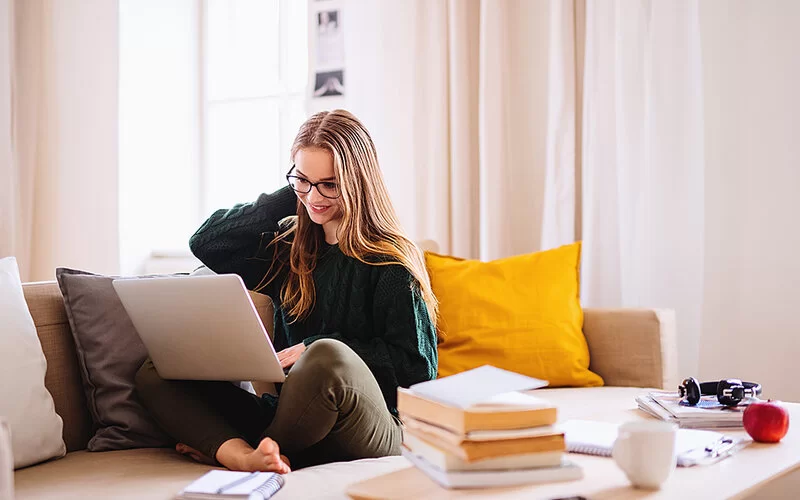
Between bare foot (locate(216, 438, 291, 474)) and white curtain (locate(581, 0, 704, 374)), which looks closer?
bare foot (locate(216, 438, 291, 474))

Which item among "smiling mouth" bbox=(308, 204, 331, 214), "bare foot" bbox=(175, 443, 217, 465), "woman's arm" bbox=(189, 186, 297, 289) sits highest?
"smiling mouth" bbox=(308, 204, 331, 214)

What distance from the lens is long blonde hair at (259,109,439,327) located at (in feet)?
6.08

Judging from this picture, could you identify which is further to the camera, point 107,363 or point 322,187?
point 322,187

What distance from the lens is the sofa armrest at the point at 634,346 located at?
2.20 metres

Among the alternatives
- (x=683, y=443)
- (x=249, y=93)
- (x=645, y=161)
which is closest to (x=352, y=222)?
(x=683, y=443)

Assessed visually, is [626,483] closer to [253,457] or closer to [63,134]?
[253,457]

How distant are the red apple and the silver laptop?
0.80 metres

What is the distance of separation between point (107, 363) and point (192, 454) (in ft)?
0.92

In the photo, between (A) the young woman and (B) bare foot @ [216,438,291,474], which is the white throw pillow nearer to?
(A) the young woman

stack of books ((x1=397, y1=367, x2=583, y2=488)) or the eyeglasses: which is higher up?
the eyeglasses

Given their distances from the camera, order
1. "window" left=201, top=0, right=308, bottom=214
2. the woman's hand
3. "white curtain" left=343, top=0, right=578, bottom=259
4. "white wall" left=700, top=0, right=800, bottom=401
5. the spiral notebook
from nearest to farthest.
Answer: the spiral notebook < the woman's hand < "white wall" left=700, top=0, right=800, bottom=401 < "white curtain" left=343, top=0, right=578, bottom=259 < "window" left=201, top=0, right=308, bottom=214

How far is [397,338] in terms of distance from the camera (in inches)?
69.1

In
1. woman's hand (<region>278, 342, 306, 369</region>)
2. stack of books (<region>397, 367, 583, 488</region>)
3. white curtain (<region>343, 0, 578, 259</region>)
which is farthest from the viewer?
white curtain (<region>343, 0, 578, 259</region>)

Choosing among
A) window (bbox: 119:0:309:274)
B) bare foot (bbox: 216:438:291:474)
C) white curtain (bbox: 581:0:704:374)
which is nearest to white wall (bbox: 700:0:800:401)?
white curtain (bbox: 581:0:704:374)
